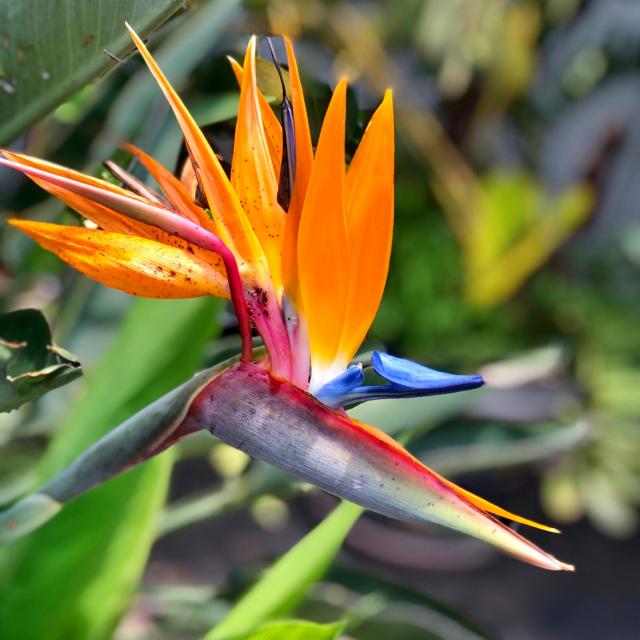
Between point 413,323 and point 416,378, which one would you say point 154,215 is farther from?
point 413,323

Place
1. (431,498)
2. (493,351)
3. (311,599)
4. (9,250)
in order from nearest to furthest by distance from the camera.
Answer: (431,498) → (311,599) → (9,250) → (493,351)

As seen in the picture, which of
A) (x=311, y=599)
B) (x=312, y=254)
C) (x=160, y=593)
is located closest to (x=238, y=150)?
(x=312, y=254)

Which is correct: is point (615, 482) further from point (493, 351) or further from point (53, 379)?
point (53, 379)

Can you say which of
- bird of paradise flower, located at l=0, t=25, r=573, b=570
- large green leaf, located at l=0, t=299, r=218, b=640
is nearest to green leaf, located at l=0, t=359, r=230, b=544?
bird of paradise flower, located at l=0, t=25, r=573, b=570

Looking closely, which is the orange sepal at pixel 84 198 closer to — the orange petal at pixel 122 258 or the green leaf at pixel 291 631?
the orange petal at pixel 122 258

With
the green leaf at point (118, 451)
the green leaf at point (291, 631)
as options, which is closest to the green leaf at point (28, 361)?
the green leaf at point (118, 451)

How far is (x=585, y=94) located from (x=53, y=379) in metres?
1.96

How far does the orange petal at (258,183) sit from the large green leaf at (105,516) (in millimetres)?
201

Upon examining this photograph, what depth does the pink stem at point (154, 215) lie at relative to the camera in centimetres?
25

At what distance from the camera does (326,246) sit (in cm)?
26

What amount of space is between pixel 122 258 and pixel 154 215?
2cm

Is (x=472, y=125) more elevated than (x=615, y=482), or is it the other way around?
(x=472, y=125)

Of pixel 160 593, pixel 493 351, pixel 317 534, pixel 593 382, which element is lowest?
pixel 593 382

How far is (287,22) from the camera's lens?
39cm
